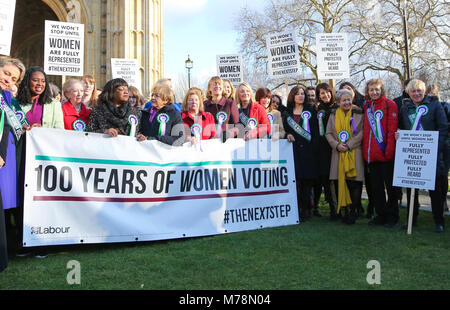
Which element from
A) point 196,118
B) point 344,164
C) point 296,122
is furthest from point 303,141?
point 196,118

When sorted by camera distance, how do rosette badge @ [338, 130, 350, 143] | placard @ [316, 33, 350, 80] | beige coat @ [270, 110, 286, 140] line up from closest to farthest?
rosette badge @ [338, 130, 350, 143] → beige coat @ [270, 110, 286, 140] → placard @ [316, 33, 350, 80]

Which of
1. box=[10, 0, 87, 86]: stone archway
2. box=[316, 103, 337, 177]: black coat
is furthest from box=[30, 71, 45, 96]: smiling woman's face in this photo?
box=[10, 0, 87, 86]: stone archway

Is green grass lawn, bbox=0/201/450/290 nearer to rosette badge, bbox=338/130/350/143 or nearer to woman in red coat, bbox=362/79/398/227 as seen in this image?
woman in red coat, bbox=362/79/398/227

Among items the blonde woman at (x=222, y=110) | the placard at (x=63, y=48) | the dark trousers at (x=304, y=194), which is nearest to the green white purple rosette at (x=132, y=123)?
the blonde woman at (x=222, y=110)

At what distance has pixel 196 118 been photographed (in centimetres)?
582

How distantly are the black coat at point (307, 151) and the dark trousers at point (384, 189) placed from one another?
0.87 meters

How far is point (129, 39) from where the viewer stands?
1938 centimetres

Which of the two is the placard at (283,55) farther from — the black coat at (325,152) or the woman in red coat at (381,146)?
the woman in red coat at (381,146)

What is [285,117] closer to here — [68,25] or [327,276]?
[327,276]

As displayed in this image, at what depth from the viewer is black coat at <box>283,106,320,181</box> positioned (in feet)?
21.1

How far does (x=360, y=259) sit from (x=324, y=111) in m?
2.90

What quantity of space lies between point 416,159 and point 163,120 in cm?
338

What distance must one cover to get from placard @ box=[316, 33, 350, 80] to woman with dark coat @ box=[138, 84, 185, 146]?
4.88 meters

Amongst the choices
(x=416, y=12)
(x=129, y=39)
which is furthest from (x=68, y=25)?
(x=416, y=12)
